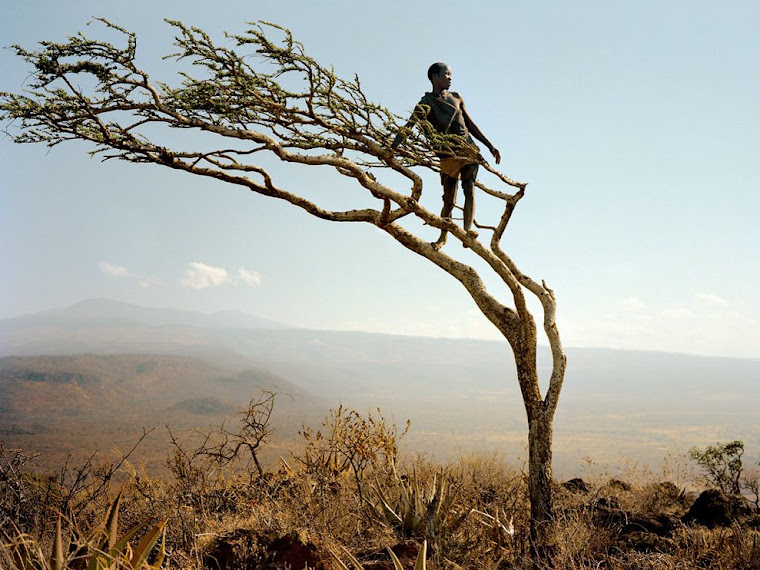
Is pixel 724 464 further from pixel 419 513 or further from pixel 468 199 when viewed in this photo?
pixel 468 199

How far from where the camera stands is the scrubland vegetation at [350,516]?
3951 mm

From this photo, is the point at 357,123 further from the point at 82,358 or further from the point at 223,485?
the point at 82,358

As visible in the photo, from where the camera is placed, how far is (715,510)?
662cm

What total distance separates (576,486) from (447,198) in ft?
18.0

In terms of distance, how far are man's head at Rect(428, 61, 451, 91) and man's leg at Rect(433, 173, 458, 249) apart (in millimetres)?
972

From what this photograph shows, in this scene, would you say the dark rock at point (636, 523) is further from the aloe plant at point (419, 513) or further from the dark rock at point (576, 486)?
the aloe plant at point (419, 513)

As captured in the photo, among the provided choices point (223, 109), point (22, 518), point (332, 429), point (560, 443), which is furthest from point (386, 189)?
point (560, 443)

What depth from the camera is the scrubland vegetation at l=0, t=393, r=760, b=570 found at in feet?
13.0

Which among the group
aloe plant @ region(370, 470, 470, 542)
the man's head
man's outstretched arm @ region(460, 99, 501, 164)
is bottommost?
aloe plant @ region(370, 470, 470, 542)

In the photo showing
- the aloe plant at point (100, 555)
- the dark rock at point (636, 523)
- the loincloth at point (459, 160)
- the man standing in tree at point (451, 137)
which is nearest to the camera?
the aloe plant at point (100, 555)

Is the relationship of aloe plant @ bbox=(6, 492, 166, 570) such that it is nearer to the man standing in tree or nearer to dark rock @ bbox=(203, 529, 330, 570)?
dark rock @ bbox=(203, 529, 330, 570)

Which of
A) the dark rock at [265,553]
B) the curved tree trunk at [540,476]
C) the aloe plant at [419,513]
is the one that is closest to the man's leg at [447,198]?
the curved tree trunk at [540,476]

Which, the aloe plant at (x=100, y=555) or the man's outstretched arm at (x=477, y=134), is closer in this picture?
the aloe plant at (x=100, y=555)

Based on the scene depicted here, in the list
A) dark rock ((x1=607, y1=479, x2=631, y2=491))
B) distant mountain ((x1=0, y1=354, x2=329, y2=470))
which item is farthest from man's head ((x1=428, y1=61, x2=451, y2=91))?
distant mountain ((x1=0, y1=354, x2=329, y2=470))
